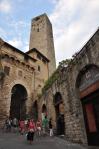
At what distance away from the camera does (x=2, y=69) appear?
18.6 m

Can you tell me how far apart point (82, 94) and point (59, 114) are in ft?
12.9

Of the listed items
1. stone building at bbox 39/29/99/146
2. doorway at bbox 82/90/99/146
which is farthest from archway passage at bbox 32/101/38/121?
doorway at bbox 82/90/99/146

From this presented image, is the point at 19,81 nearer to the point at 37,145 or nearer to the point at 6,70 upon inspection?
the point at 6,70

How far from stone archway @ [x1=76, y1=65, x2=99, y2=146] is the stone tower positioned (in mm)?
21422

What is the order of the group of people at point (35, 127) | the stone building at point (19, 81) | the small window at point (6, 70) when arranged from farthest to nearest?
1. the small window at point (6, 70)
2. the stone building at point (19, 81)
3. the group of people at point (35, 127)

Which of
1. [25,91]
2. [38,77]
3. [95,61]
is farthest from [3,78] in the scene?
[95,61]

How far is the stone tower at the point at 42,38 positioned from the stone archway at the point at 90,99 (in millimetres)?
21422

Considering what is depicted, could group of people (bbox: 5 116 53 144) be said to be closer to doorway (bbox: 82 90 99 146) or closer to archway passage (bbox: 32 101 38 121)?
doorway (bbox: 82 90 99 146)

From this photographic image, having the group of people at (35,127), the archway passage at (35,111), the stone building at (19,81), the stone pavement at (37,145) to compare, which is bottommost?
the stone pavement at (37,145)

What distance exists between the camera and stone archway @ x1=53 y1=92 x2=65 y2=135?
37.2 ft

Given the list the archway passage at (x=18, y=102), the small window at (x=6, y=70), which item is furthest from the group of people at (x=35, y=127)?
the small window at (x=6, y=70)

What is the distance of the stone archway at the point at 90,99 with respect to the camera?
24.7ft

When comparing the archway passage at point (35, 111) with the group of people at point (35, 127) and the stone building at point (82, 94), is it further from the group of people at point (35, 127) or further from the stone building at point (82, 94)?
the stone building at point (82, 94)

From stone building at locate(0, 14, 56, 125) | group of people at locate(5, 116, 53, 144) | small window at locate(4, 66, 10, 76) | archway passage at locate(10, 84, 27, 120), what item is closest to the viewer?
group of people at locate(5, 116, 53, 144)
